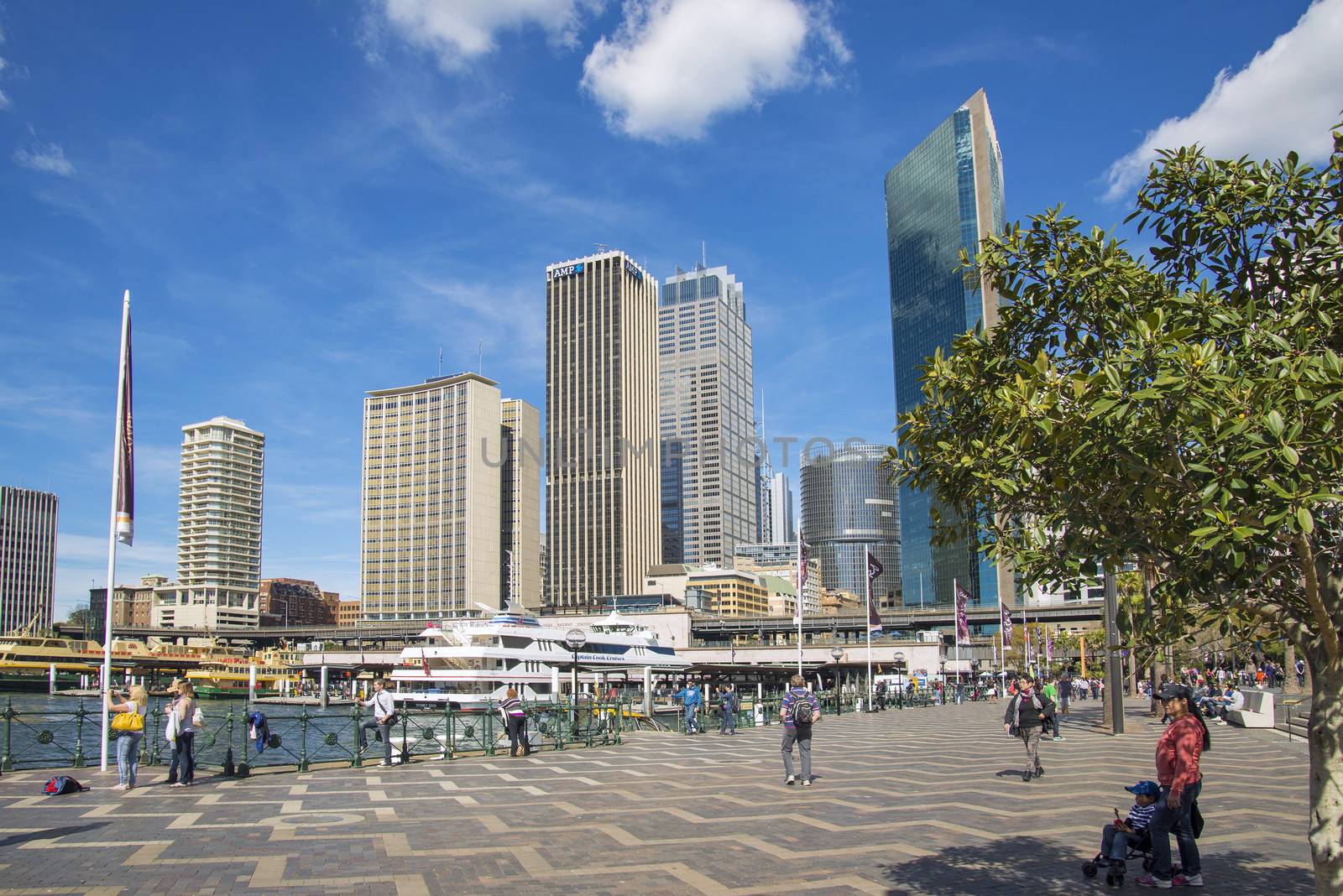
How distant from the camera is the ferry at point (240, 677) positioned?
100438 millimetres

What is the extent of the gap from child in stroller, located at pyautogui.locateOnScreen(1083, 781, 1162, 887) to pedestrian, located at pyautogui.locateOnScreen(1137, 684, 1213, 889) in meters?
0.12

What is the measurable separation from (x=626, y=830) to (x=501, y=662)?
58.6 m

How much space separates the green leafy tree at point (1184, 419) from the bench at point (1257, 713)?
30381 mm

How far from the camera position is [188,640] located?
617ft

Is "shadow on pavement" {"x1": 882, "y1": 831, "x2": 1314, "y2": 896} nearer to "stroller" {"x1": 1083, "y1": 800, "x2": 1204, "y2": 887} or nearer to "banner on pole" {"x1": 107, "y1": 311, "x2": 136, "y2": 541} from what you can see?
"stroller" {"x1": 1083, "y1": 800, "x2": 1204, "y2": 887}

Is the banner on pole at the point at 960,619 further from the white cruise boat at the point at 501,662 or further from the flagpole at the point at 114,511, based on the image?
the flagpole at the point at 114,511

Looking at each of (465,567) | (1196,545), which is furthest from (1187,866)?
(465,567)

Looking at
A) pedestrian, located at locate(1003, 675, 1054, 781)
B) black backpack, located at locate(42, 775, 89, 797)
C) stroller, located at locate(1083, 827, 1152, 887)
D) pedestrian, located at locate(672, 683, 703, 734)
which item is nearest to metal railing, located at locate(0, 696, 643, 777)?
black backpack, located at locate(42, 775, 89, 797)

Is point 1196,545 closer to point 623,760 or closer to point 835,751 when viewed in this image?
point 623,760

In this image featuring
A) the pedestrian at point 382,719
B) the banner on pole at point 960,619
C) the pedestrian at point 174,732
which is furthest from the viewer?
the banner on pole at point 960,619

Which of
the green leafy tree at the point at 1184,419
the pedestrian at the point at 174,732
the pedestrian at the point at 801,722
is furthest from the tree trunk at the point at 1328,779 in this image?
the pedestrian at the point at 174,732

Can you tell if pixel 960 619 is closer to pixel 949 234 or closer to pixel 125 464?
pixel 125 464

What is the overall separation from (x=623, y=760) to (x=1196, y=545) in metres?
18.8

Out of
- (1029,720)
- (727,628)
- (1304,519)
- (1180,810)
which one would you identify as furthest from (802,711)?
(727,628)
